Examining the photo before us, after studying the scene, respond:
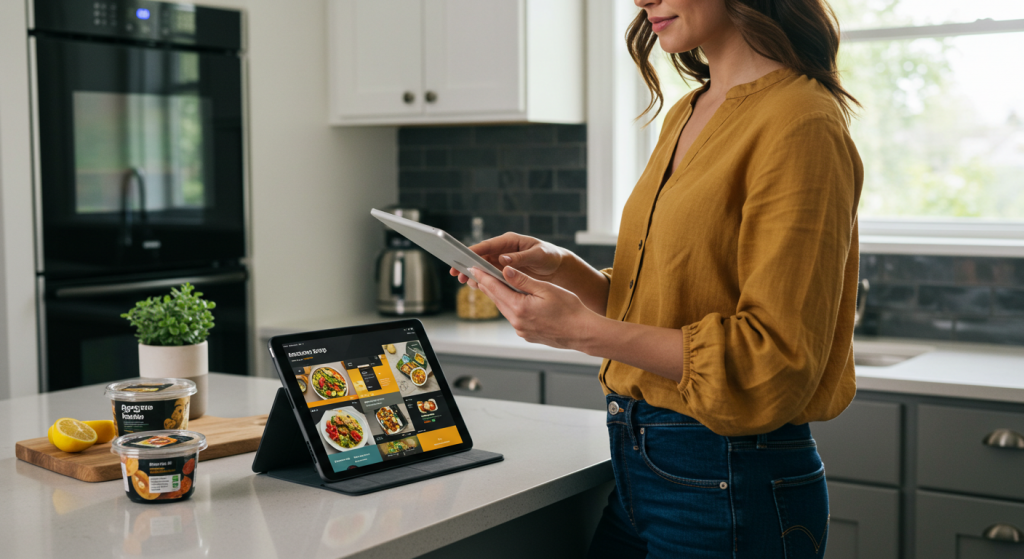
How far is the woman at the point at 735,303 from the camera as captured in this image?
1.15 m

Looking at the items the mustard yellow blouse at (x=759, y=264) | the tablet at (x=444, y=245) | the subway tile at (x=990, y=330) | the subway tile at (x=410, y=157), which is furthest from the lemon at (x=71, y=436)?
the subway tile at (x=410, y=157)

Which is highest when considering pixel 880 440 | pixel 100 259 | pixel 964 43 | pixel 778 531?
pixel 964 43

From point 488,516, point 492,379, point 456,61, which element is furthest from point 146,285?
point 488,516

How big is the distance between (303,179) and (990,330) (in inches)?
92.8

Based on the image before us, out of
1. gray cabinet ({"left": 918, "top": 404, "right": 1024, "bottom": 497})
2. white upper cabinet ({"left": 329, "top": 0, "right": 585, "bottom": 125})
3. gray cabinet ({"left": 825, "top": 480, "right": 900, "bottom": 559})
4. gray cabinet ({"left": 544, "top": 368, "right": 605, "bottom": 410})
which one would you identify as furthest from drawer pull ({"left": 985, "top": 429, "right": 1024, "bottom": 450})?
white upper cabinet ({"left": 329, "top": 0, "right": 585, "bottom": 125})

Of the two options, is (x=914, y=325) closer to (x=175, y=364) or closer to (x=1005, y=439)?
(x=1005, y=439)

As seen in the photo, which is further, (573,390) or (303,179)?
(303,179)

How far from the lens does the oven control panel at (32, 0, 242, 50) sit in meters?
2.84

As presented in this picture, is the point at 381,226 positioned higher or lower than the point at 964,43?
lower

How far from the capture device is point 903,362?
106 inches

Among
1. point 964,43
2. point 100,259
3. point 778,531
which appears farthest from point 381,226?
point 778,531

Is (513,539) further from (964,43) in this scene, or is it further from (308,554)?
(964,43)

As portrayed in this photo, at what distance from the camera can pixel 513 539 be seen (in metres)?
1.49

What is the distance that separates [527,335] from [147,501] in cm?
54
